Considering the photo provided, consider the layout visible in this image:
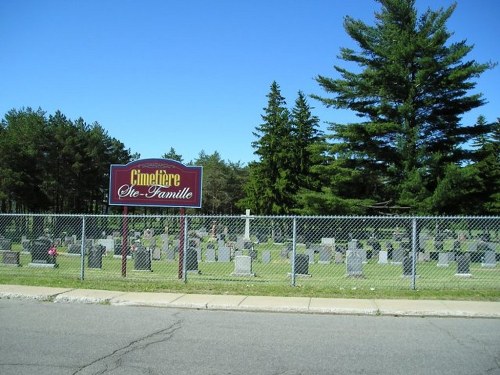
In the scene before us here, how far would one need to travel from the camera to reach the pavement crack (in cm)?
519

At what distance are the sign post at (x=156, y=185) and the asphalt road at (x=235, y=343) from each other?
5558mm

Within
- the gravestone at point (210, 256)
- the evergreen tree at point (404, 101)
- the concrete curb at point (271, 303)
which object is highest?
the evergreen tree at point (404, 101)

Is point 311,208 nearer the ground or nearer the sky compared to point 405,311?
nearer the sky

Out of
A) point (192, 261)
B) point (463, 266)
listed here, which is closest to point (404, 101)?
point (463, 266)

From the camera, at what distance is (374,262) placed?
22.2 m

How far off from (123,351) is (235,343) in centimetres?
153

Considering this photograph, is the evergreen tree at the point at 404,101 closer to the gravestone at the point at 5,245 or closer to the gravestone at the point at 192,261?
the gravestone at the point at 192,261

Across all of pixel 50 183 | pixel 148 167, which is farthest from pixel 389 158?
pixel 50 183

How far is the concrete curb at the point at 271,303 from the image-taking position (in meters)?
8.77

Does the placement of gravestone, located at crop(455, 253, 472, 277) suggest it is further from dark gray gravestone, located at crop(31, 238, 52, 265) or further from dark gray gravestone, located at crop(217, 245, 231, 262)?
dark gray gravestone, located at crop(31, 238, 52, 265)

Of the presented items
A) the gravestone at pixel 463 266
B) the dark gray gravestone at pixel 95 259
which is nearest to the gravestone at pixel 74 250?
the dark gray gravestone at pixel 95 259

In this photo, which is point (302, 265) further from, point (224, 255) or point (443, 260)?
point (443, 260)

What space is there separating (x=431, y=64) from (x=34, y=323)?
29.2 meters

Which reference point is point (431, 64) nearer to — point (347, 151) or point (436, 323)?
point (347, 151)
